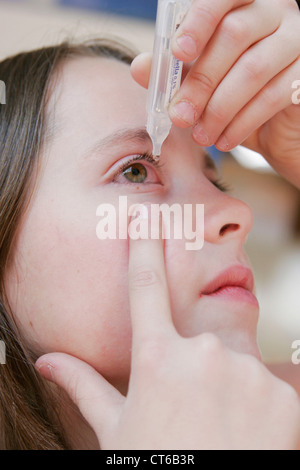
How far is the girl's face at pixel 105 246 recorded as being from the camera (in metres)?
0.74

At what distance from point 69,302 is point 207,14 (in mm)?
475

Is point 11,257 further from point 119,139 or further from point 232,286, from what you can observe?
point 232,286

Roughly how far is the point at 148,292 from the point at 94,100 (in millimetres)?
390

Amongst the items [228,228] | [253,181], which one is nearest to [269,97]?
[228,228]

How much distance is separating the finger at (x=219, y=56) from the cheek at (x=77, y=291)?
0.24 m

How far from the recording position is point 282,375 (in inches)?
43.1

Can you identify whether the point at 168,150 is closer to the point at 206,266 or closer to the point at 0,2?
the point at 206,266

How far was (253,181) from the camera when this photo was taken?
3533mm

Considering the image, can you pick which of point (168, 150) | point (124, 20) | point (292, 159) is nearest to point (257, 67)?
point (168, 150)

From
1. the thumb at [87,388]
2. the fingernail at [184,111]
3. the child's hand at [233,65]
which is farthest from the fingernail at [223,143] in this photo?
the thumb at [87,388]

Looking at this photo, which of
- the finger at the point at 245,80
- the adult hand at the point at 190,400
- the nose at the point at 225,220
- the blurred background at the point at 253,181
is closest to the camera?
the adult hand at the point at 190,400

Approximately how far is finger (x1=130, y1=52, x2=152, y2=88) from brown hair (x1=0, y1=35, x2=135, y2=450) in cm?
23

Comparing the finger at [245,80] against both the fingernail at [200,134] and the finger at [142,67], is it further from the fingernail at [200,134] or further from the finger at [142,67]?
the finger at [142,67]

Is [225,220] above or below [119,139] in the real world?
below
